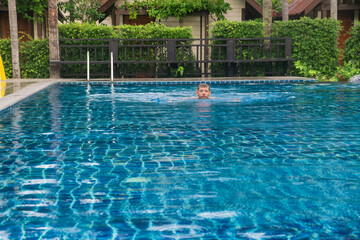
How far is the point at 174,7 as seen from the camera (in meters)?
22.4

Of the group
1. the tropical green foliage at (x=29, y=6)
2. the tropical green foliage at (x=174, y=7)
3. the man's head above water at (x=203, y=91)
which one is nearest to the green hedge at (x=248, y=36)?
the tropical green foliage at (x=174, y=7)

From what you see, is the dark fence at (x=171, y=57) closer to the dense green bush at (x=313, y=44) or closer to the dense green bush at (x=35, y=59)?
the dense green bush at (x=313, y=44)

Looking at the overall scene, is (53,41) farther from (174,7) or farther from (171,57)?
(174,7)

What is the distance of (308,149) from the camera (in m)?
6.21

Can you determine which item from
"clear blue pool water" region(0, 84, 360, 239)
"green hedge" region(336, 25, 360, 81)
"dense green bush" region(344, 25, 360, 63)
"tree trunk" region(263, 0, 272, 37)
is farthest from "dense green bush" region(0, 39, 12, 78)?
"dense green bush" region(344, 25, 360, 63)

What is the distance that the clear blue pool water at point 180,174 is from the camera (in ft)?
12.0

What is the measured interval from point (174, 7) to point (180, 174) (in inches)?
717

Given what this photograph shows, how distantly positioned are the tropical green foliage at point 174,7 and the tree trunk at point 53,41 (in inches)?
191

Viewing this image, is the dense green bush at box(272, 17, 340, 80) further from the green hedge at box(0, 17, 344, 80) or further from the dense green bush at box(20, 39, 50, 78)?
the dense green bush at box(20, 39, 50, 78)

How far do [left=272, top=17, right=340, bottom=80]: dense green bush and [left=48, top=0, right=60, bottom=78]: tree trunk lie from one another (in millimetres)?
8373

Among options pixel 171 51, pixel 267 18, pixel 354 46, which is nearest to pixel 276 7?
pixel 267 18

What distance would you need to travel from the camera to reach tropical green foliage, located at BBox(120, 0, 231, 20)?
2211 centimetres

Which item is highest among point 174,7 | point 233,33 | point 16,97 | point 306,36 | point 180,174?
point 174,7

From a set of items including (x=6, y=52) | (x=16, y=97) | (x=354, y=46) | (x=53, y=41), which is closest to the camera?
(x=16, y=97)
